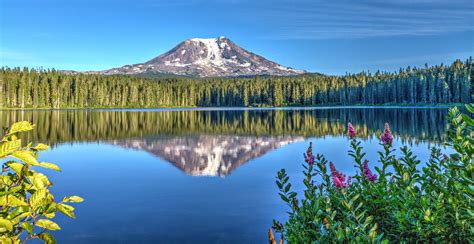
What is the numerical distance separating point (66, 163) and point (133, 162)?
14.3 ft

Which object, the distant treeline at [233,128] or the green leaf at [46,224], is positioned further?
the distant treeline at [233,128]

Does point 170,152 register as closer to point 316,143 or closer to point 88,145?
point 88,145

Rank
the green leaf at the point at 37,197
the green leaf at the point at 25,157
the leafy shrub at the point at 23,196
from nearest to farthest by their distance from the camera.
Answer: the green leaf at the point at 25,157, the leafy shrub at the point at 23,196, the green leaf at the point at 37,197

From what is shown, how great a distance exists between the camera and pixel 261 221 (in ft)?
42.1

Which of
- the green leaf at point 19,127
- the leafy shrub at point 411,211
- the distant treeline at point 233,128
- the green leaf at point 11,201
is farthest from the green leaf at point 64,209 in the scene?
the distant treeline at point 233,128

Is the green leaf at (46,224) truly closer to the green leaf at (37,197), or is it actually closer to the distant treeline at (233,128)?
the green leaf at (37,197)

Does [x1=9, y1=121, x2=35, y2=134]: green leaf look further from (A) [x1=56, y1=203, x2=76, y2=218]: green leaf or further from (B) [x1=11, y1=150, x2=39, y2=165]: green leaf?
(A) [x1=56, y1=203, x2=76, y2=218]: green leaf

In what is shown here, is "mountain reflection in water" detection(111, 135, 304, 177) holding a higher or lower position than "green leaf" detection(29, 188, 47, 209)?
lower

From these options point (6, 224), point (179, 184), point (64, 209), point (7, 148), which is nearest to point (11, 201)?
point (6, 224)

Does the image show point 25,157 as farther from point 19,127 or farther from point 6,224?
point 6,224

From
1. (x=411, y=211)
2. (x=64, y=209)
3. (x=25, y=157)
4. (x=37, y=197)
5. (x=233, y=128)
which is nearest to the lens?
(x=25, y=157)

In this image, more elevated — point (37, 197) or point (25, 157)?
point (25, 157)

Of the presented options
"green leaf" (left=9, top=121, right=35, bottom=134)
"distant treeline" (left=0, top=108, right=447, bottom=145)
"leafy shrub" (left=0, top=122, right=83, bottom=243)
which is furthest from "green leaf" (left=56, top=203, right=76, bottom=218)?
"distant treeline" (left=0, top=108, right=447, bottom=145)

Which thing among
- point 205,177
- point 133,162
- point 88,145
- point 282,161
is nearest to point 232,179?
point 205,177
